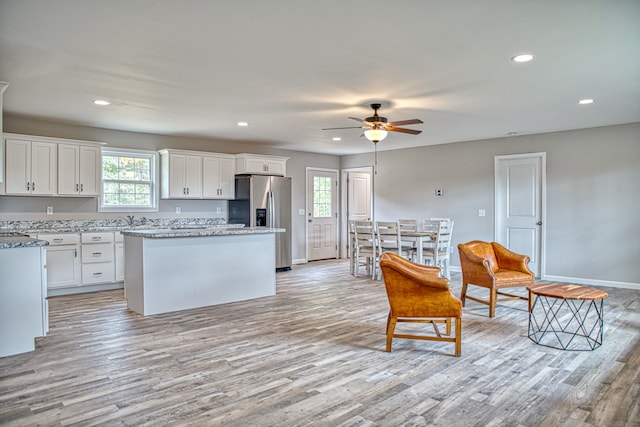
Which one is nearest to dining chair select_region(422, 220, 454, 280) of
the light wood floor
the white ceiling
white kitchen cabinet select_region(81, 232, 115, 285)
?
the white ceiling

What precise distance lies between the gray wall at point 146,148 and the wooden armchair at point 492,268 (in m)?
4.45

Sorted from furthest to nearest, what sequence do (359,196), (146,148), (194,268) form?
(359,196)
(146,148)
(194,268)

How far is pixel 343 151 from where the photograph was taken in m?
9.04

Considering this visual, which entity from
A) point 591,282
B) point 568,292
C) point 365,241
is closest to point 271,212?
point 365,241

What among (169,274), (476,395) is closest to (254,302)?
(169,274)

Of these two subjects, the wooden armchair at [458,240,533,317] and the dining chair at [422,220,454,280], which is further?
the dining chair at [422,220,454,280]

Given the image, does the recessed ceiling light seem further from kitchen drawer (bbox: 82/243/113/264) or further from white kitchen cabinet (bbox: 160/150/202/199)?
kitchen drawer (bbox: 82/243/113/264)

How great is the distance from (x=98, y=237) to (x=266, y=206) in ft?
8.75

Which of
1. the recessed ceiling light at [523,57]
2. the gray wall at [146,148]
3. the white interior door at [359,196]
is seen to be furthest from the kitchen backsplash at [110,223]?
the recessed ceiling light at [523,57]

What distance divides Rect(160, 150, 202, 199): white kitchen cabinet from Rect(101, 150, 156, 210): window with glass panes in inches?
8.3

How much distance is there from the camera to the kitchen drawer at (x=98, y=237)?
576 cm

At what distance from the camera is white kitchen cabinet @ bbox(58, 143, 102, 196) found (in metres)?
5.77

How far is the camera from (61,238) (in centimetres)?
555

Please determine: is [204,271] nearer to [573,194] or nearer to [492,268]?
[492,268]
